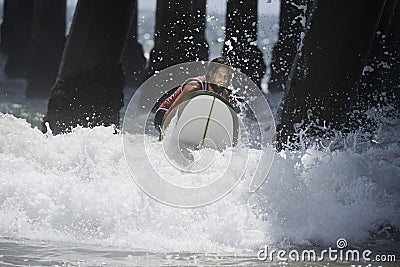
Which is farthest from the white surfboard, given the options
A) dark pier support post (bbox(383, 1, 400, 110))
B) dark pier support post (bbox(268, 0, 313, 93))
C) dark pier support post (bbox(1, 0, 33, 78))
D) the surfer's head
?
dark pier support post (bbox(1, 0, 33, 78))

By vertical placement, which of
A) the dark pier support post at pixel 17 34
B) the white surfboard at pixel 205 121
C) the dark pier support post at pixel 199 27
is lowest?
the dark pier support post at pixel 17 34

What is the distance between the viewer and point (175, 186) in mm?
7359

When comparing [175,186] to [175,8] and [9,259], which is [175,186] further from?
[175,8]

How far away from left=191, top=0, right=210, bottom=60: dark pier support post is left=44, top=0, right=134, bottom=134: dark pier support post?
2.28 metres

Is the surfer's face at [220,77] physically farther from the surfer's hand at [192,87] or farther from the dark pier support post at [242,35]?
the dark pier support post at [242,35]

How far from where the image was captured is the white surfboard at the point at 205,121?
7.18m

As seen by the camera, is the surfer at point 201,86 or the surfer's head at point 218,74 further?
the surfer's head at point 218,74

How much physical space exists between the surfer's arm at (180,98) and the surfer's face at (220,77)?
0.22 m

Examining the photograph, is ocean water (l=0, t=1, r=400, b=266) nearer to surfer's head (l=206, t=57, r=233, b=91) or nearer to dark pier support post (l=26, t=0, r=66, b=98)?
surfer's head (l=206, t=57, r=233, b=91)

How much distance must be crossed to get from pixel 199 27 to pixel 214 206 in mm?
7480

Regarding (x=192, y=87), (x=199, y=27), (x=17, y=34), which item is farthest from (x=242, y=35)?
(x=17, y=34)

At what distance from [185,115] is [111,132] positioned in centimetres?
207

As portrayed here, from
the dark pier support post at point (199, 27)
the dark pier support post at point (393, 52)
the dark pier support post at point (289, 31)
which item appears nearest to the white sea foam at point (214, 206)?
the dark pier support post at point (393, 52)

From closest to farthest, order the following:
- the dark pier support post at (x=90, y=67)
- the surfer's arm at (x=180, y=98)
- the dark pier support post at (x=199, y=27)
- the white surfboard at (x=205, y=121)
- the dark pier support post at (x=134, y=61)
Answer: the white surfboard at (x=205, y=121), the surfer's arm at (x=180, y=98), the dark pier support post at (x=90, y=67), the dark pier support post at (x=199, y=27), the dark pier support post at (x=134, y=61)
